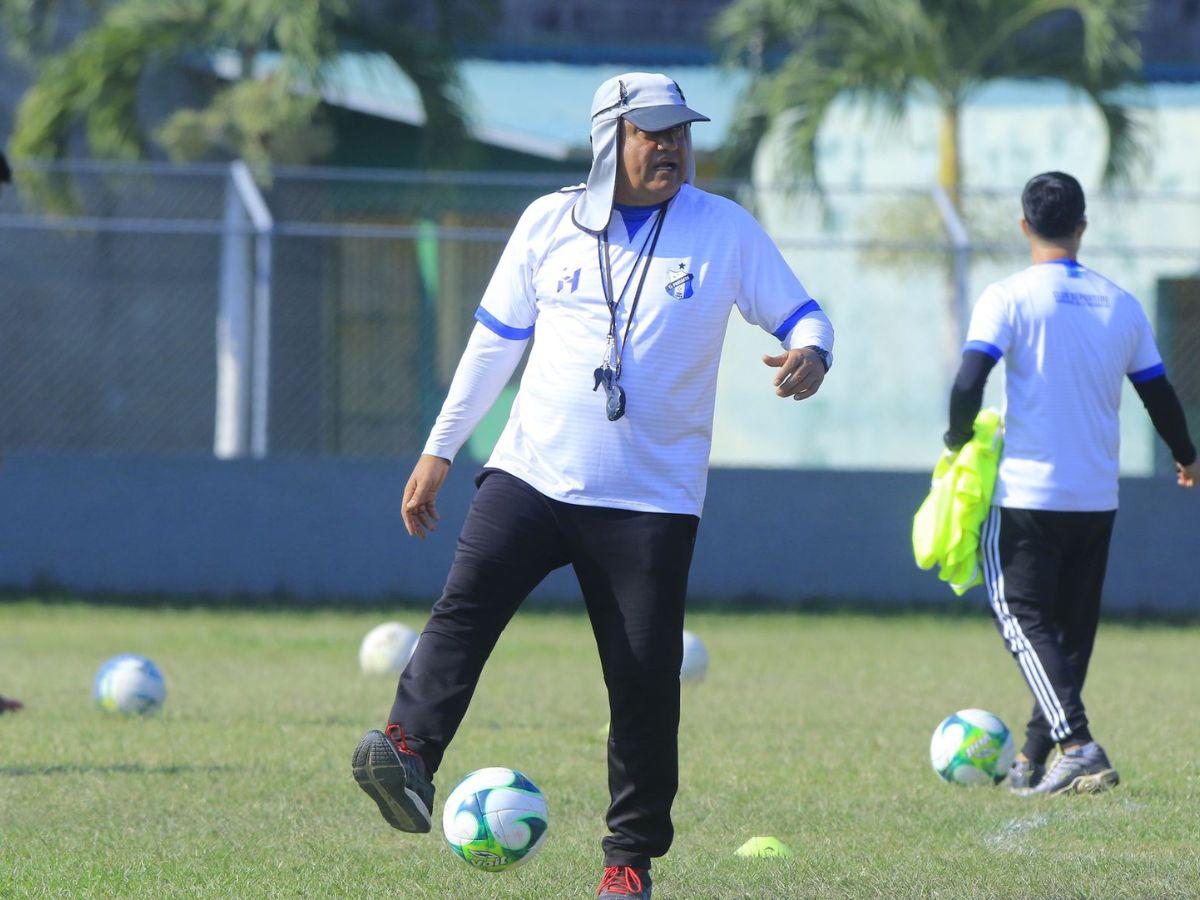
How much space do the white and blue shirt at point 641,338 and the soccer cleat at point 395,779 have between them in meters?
0.76

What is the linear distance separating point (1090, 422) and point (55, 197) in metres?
10.9

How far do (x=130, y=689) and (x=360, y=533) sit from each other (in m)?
6.35

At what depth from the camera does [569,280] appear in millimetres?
4730

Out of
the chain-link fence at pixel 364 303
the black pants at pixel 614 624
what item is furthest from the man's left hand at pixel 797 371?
the chain-link fence at pixel 364 303

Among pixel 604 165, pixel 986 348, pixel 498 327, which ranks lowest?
pixel 986 348

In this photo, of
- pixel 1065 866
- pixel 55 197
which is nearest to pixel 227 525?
pixel 55 197

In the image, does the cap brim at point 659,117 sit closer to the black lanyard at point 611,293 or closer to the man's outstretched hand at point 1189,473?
the black lanyard at point 611,293

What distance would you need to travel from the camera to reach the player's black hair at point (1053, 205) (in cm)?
661

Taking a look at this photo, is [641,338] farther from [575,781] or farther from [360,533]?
[360,533]

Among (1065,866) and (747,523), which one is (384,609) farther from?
(1065,866)

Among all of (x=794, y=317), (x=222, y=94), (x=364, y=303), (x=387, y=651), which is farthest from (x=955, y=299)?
(x=794, y=317)

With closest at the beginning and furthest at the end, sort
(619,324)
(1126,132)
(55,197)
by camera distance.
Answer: (619,324)
(55,197)
(1126,132)

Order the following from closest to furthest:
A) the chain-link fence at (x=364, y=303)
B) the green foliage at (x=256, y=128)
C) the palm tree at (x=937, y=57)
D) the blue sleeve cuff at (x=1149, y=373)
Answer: the blue sleeve cuff at (x=1149, y=373)
the chain-link fence at (x=364, y=303)
the green foliage at (x=256, y=128)
the palm tree at (x=937, y=57)

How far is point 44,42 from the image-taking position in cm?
1720
